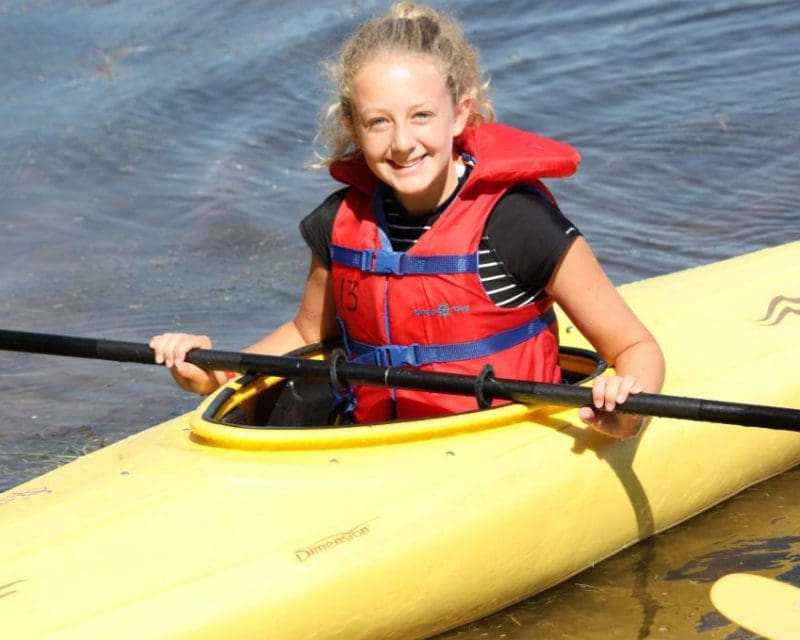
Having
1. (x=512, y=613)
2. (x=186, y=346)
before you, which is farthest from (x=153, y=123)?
(x=512, y=613)

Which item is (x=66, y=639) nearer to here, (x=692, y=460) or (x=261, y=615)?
(x=261, y=615)

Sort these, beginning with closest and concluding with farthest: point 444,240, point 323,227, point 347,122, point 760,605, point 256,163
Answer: point 760,605 → point 444,240 → point 347,122 → point 323,227 → point 256,163

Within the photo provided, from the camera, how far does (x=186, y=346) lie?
3.29 metres

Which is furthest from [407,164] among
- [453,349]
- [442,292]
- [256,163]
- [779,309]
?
[256,163]

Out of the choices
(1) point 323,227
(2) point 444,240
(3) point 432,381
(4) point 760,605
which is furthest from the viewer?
(1) point 323,227

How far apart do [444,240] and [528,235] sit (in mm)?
180

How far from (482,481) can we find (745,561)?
0.74 meters

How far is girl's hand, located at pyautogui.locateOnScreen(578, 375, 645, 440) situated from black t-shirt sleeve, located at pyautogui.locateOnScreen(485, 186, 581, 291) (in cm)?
30

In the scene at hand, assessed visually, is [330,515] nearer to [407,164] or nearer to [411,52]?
[407,164]

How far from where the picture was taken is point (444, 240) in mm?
3107

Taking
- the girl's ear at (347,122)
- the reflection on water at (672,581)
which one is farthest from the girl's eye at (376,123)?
the reflection on water at (672,581)

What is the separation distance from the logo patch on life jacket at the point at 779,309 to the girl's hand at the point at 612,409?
0.79 m

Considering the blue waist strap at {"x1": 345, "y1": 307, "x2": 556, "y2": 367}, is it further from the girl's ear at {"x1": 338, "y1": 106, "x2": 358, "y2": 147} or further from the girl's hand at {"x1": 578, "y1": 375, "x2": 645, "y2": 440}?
the girl's ear at {"x1": 338, "y1": 106, "x2": 358, "y2": 147}

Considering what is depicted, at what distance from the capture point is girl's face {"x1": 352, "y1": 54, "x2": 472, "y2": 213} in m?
3.03
